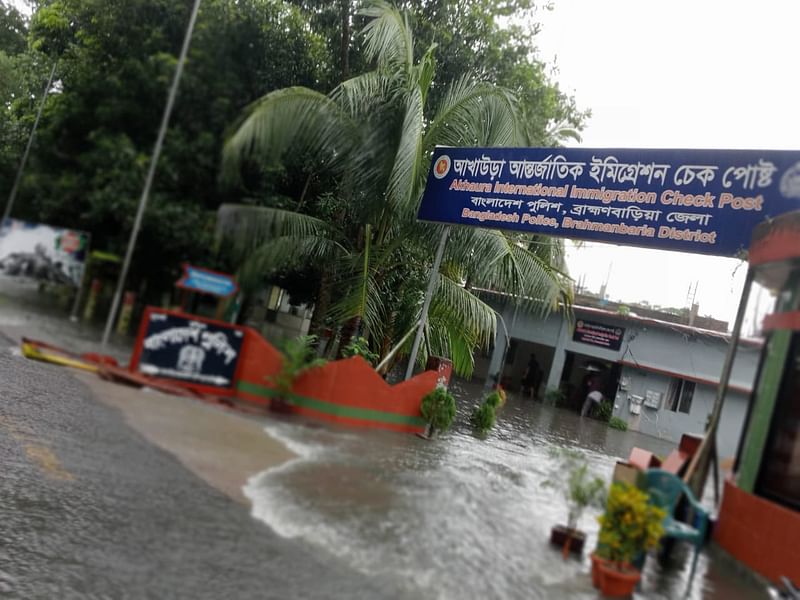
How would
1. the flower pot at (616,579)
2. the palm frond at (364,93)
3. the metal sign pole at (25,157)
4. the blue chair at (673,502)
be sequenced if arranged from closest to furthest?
the metal sign pole at (25,157) < the palm frond at (364,93) < the blue chair at (673,502) < the flower pot at (616,579)

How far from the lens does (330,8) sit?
46.4 inches

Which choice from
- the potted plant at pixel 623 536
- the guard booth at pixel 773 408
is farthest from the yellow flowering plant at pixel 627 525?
the guard booth at pixel 773 408

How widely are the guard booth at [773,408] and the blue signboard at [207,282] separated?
3.84 feet

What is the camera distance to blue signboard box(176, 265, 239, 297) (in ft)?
2.38

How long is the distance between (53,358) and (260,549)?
2.76m

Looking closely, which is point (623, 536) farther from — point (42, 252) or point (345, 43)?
point (42, 252)

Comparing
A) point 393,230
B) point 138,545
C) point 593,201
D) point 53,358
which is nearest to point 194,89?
→ point 53,358

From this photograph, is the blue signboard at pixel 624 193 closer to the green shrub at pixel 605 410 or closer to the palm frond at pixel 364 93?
the palm frond at pixel 364 93

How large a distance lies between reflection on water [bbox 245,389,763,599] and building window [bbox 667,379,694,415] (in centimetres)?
16

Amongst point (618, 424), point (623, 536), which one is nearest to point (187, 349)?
point (623, 536)

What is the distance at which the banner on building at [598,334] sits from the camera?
4.28 m

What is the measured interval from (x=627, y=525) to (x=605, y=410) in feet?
5.43

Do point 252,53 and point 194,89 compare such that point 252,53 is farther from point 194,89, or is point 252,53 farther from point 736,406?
point 736,406

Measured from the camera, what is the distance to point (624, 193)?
2.76 metres
